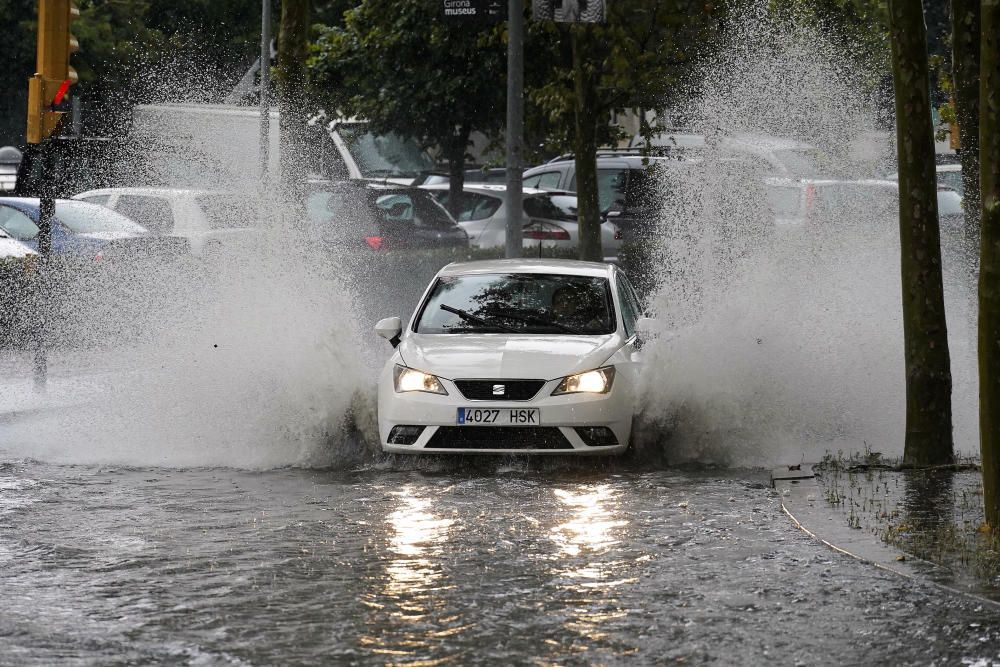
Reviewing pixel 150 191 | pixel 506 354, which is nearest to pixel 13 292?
pixel 150 191

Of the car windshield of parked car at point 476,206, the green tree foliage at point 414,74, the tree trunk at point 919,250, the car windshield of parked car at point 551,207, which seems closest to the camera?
the tree trunk at point 919,250

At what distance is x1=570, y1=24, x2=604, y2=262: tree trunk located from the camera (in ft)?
77.8

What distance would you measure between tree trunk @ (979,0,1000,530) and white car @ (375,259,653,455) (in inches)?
127

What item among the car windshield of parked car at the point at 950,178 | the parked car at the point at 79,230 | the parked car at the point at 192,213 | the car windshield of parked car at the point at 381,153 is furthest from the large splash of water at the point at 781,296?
the car windshield of parked car at the point at 381,153

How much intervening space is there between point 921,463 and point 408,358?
340 cm

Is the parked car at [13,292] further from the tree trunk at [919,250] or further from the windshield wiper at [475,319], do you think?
the tree trunk at [919,250]

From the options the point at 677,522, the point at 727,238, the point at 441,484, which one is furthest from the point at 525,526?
the point at 727,238

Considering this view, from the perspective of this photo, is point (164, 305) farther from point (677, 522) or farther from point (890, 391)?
point (677, 522)

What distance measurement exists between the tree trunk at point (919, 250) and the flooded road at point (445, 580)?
1.38 m

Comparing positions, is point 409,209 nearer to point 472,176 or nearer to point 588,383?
point 472,176

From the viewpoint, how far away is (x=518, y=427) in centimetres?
1199

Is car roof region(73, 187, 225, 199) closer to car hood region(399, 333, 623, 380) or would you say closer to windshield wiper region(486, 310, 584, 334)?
windshield wiper region(486, 310, 584, 334)

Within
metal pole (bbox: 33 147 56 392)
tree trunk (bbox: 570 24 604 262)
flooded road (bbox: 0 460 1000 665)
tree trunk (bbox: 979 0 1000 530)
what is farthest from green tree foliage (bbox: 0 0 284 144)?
tree trunk (bbox: 979 0 1000 530)

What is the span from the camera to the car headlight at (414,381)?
40.1 feet
